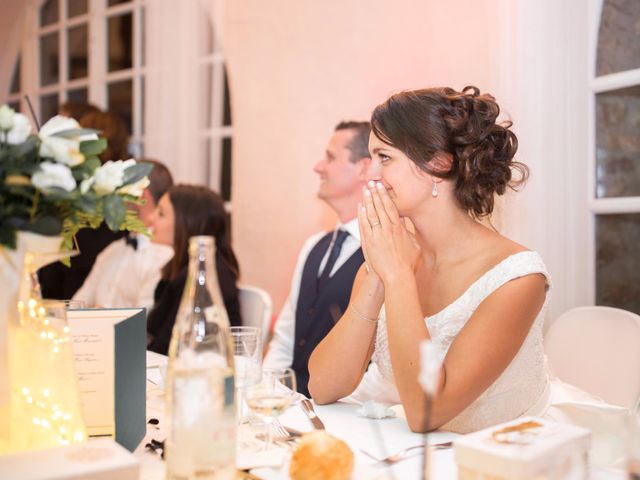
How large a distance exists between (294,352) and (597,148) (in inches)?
53.7

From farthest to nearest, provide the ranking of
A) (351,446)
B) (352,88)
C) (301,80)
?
(301,80) → (352,88) → (351,446)

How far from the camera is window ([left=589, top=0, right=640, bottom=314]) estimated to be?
242 centimetres

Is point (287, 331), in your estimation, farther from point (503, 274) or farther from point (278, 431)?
point (278, 431)

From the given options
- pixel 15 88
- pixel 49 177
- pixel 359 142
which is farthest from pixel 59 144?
pixel 15 88

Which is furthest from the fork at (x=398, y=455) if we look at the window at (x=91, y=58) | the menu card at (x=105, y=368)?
the window at (x=91, y=58)

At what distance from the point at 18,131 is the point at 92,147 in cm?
13

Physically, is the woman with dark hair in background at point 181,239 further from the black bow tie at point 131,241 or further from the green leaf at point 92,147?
the green leaf at point 92,147

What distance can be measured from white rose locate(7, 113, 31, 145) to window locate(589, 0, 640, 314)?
2033 millimetres

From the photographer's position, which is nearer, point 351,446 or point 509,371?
point 351,446

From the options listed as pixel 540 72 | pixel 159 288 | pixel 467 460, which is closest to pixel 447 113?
pixel 540 72

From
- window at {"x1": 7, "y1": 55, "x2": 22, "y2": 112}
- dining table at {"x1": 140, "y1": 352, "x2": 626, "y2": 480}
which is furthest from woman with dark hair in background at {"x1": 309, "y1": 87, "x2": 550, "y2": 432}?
window at {"x1": 7, "y1": 55, "x2": 22, "y2": 112}

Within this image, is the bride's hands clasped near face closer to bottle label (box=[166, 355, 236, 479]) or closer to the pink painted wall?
bottle label (box=[166, 355, 236, 479])

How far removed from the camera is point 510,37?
8.00 ft

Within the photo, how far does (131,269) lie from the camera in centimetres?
355
